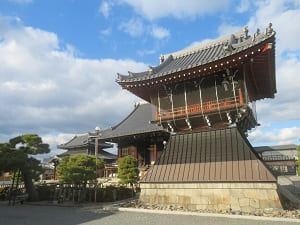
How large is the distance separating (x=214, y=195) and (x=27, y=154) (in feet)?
51.6

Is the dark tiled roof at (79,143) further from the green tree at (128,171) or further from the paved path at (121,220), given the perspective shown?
the paved path at (121,220)

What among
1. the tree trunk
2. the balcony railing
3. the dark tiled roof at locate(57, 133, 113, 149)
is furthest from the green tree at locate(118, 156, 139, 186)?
the dark tiled roof at locate(57, 133, 113, 149)

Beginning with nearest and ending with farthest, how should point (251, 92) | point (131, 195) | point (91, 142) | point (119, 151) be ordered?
point (251, 92), point (131, 195), point (119, 151), point (91, 142)

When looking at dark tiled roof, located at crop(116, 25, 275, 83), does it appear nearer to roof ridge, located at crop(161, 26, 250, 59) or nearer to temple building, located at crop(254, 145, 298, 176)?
roof ridge, located at crop(161, 26, 250, 59)

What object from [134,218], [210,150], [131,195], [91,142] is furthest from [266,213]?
[91,142]

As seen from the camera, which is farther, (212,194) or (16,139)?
(16,139)

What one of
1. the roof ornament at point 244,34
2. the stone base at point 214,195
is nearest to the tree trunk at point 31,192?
the stone base at point 214,195

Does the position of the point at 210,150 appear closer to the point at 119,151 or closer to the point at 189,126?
the point at 189,126

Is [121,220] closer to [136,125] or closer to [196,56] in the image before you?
[196,56]

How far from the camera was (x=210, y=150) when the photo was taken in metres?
13.6

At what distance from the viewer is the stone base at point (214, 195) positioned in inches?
436

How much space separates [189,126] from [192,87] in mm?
2592

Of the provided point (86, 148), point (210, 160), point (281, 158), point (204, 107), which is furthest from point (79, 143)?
point (281, 158)

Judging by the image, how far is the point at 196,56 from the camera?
55.4 ft
